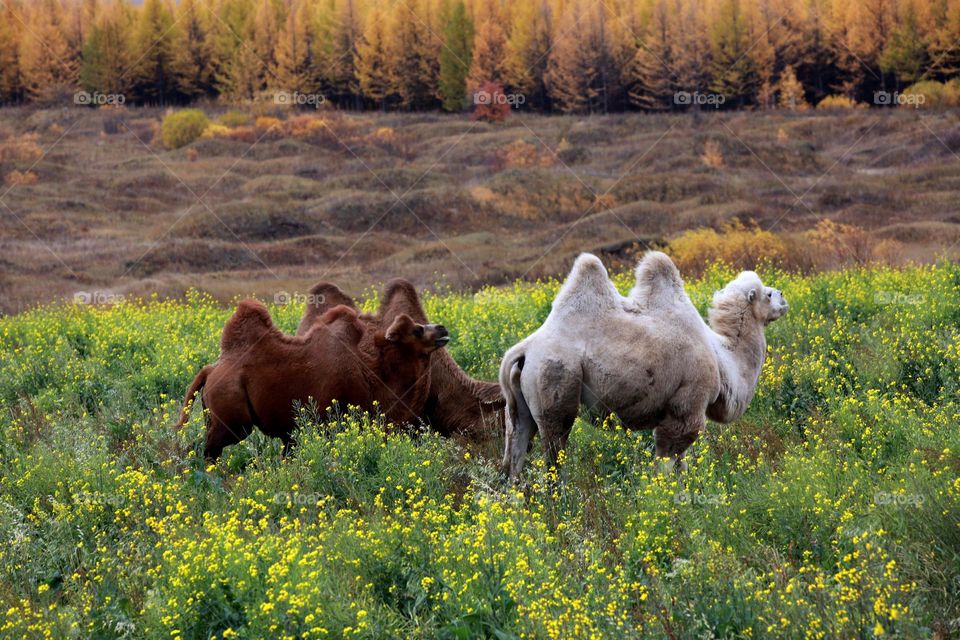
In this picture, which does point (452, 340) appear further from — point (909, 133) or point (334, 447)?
point (909, 133)

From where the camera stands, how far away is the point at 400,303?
9.97m

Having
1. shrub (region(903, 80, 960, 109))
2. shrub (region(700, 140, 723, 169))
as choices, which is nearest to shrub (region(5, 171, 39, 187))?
shrub (region(700, 140, 723, 169))

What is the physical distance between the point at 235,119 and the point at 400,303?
66330 millimetres

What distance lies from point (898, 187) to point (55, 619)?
44.2m

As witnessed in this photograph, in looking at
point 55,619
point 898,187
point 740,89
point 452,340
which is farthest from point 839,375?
point 740,89

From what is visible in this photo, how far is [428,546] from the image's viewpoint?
6.82 m

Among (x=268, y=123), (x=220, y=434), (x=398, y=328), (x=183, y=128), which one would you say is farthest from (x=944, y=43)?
(x=220, y=434)

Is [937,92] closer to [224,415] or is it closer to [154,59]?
[154,59]

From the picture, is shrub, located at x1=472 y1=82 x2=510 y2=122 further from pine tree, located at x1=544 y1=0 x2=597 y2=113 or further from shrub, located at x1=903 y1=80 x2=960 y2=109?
shrub, located at x1=903 y1=80 x2=960 y2=109

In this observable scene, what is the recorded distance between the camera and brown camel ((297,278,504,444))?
9703mm

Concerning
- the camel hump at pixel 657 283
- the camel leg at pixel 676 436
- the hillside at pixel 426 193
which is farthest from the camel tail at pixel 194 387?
the hillside at pixel 426 193

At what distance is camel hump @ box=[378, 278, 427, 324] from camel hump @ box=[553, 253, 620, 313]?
6.87ft

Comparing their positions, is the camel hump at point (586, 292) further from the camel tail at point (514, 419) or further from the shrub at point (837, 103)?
the shrub at point (837, 103)

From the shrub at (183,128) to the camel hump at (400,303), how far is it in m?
60.0
